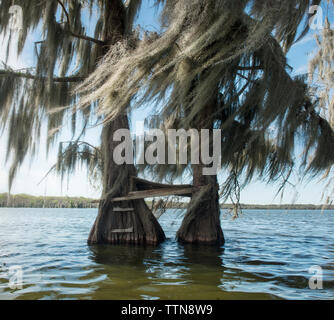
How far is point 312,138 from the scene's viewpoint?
16.0 ft

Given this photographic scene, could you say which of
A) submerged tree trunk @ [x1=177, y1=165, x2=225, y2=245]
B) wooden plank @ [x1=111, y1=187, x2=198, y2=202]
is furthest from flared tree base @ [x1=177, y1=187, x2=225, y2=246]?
wooden plank @ [x1=111, y1=187, x2=198, y2=202]

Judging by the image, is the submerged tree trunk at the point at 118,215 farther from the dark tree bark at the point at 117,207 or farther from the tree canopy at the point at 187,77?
the tree canopy at the point at 187,77

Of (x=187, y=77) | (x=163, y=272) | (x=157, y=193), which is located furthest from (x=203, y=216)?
(x=187, y=77)

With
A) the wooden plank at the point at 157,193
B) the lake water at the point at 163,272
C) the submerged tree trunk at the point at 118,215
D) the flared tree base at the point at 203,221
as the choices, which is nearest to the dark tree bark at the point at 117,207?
the submerged tree trunk at the point at 118,215

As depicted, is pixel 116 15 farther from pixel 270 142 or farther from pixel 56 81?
pixel 270 142

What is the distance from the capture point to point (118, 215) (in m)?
7.21

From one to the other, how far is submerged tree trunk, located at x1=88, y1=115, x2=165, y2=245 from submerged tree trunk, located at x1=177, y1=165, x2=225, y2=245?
79 centimetres

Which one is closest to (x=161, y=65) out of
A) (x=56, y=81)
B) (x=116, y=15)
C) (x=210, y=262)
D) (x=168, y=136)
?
(x=168, y=136)

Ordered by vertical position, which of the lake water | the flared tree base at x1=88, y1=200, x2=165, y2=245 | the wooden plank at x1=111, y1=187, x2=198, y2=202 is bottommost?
the lake water

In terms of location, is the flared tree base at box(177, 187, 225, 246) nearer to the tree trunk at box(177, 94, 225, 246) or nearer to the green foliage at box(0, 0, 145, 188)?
the tree trunk at box(177, 94, 225, 246)

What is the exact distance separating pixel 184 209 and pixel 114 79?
3.99 meters

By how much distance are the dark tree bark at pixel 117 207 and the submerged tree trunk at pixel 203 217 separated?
79cm

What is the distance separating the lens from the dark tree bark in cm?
712

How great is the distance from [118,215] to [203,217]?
72.5 inches
